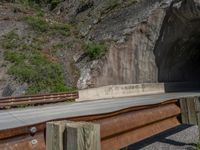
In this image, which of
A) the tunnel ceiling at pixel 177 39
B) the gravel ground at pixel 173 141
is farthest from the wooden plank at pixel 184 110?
the tunnel ceiling at pixel 177 39

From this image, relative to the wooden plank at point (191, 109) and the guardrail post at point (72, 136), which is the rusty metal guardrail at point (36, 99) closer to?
the wooden plank at point (191, 109)

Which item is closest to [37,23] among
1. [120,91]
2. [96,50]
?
[96,50]

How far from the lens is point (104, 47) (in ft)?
83.9

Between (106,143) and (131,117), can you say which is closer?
(106,143)

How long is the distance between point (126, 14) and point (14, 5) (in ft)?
49.0

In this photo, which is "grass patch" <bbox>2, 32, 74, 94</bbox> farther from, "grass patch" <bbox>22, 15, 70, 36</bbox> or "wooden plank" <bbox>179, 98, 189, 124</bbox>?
"wooden plank" <bbox>179, 98, 189, 124</bbox>

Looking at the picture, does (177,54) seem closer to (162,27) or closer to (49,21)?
(162,27)

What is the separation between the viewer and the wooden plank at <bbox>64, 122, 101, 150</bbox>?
2.56 m

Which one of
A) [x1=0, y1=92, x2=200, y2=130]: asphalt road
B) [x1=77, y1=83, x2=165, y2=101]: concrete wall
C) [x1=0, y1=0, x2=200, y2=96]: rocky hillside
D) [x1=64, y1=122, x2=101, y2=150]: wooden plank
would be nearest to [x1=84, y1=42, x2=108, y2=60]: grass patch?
[x1=0, y1=0, x2=200, y2=96]: rocky hillside

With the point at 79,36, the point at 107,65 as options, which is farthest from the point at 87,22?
the point at 107,65

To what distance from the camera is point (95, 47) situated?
83.7ft

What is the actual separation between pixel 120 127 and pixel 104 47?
2159cm

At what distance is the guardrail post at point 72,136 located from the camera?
8.42 ft

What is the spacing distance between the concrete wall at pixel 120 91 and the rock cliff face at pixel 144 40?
2.79 feet
